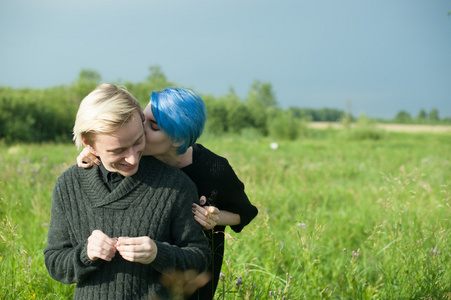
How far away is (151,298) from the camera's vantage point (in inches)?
63.6

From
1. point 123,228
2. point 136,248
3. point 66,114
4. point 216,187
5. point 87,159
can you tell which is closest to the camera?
point 136,248

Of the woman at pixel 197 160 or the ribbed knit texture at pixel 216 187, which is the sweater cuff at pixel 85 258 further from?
the ribbed knit texture at pixel 216 187

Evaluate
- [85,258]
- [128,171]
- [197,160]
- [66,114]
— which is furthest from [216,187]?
[66,114]

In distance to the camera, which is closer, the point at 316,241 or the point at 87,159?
the point at 87,159

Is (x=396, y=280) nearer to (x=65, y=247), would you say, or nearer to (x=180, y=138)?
(x=180, y=138)

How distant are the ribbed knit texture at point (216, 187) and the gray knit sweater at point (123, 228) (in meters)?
0.24

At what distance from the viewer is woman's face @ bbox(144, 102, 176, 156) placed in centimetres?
Result: 175

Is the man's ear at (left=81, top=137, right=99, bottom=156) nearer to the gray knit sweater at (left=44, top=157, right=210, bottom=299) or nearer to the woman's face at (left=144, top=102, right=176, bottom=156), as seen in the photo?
the gray knit sweater at (left=44, top=157, right=210, bottom=299)

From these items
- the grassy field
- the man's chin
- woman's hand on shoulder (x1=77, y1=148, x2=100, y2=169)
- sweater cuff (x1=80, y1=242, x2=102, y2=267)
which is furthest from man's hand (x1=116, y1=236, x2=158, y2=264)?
the grassy field

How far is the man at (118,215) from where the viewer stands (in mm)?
1515

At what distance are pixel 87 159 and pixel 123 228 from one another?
0.36 m

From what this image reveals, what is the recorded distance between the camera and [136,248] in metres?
1.46

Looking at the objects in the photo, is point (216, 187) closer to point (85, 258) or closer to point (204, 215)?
point (204, 215)

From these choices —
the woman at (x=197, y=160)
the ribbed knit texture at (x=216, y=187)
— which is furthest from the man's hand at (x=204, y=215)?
the ribbed knit texture at (x=216, y=187)
